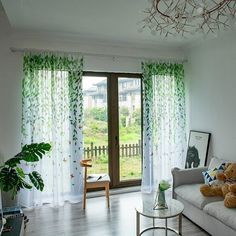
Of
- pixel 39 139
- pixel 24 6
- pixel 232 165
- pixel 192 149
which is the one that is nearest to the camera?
pixel 24 6

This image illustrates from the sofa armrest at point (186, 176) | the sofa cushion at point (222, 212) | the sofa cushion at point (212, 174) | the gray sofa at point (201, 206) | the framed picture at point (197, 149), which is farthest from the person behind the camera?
the framed picture at point (197, 149)

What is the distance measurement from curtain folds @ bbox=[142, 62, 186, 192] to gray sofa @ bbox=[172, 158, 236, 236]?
0.86 metres

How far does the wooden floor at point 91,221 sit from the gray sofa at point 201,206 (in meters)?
0.15

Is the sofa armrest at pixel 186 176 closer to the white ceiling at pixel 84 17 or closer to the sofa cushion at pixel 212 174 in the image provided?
the sofa cushion at pixel 212 174

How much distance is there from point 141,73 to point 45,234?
2871mm

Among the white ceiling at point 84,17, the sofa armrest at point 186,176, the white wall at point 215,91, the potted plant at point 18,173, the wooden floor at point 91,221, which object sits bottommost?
the wooden floor at point 91,221

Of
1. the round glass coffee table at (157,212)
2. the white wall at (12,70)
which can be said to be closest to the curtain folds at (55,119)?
the white wall at (12,70)

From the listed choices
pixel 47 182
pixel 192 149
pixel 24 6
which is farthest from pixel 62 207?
pixel 24 6

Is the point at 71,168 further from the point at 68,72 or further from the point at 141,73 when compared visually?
A: the point at 141,73

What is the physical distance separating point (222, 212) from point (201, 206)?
1.09ft

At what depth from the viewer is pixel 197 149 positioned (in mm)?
4207

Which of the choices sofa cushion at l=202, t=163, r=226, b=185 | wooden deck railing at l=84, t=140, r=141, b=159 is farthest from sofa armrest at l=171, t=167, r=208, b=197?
wooden deck railing at l=84, t=140, r=141, b=159

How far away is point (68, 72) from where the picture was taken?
3.82 meters

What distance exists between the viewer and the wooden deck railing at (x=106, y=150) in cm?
428
